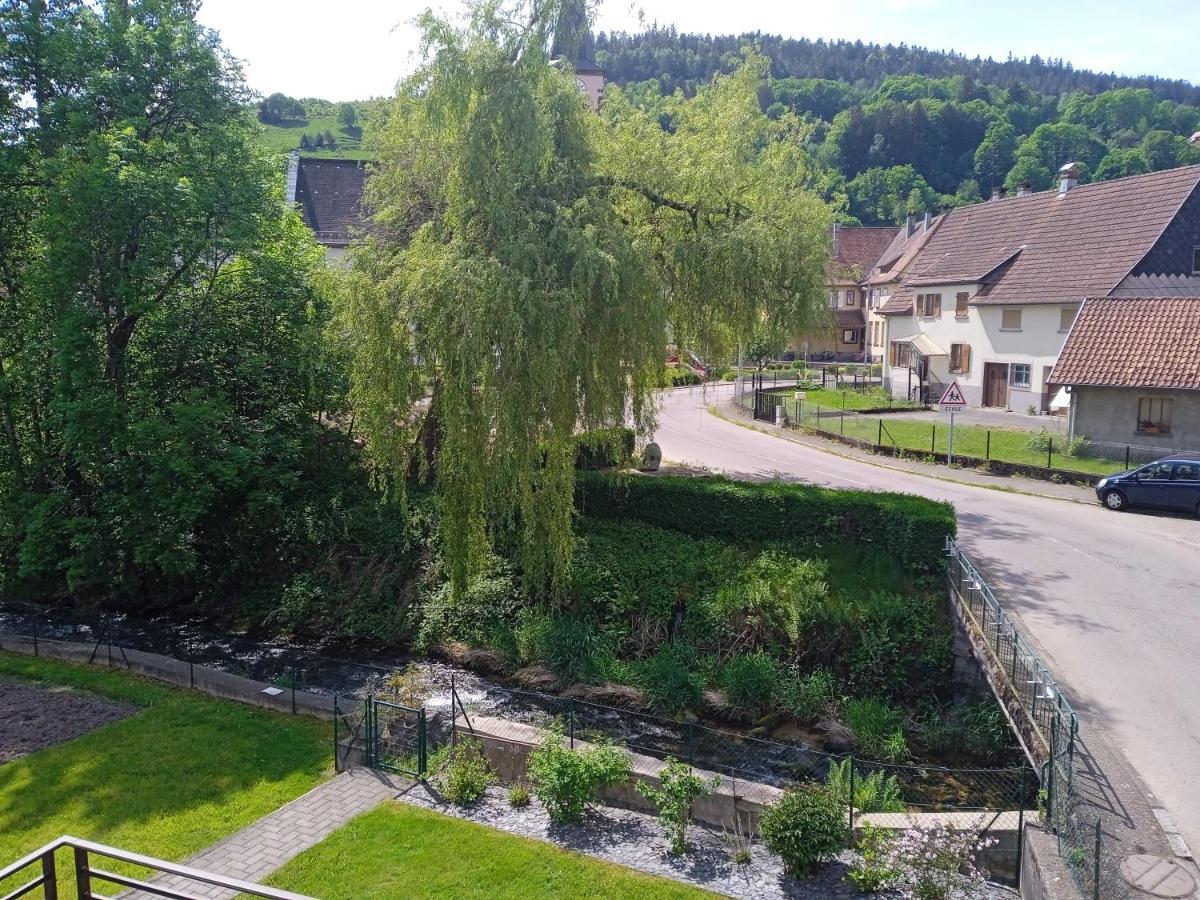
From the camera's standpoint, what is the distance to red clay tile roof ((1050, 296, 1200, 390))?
26.7 meters

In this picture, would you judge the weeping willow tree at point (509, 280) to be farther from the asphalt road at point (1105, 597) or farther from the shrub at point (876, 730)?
the asphalt road at point (1105, 597)

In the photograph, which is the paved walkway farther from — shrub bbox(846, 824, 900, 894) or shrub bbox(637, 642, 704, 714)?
shrub bbox(846, 824, 900, 894)

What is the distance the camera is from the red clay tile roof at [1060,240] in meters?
33.8

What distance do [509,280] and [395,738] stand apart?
7.28 meters

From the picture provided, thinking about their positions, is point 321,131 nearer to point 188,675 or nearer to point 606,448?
point 606,448

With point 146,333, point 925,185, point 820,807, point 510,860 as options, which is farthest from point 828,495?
point 925,185

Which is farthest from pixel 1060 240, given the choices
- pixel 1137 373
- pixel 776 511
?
pixel 776 511

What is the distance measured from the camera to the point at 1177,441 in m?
26.8

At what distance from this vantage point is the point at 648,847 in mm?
11094

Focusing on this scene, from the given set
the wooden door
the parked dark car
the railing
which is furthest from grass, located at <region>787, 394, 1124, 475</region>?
the railing

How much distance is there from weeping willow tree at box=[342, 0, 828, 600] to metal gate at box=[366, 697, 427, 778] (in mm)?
4375

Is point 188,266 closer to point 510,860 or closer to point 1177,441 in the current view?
point 510,860

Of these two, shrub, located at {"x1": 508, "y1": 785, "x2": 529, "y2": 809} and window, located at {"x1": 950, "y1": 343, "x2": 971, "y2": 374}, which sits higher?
window, located at {"x1": 950, "y1": 343, "x2": 971, "y2": 374}

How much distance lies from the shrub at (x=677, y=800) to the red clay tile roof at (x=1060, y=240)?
29209 mm
